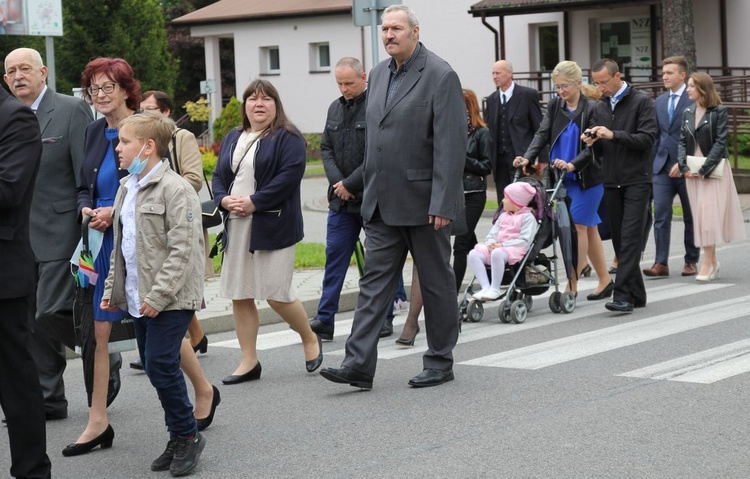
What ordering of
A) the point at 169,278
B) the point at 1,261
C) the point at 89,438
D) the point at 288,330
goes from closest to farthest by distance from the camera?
the point at 1,261 → the point at 169,278 → the point at 89,438 → the point at 288,330

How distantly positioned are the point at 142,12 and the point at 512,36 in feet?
40.8

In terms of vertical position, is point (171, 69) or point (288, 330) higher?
point (171, 69)

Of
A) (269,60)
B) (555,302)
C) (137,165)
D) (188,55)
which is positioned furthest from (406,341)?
(188,55)

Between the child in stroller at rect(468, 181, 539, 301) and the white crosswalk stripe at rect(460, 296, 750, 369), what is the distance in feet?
3.44

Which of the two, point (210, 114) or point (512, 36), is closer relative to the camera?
point (512, 36)

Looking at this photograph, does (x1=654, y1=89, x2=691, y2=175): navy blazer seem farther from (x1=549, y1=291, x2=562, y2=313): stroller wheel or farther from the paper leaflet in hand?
the paper leaflet in hand

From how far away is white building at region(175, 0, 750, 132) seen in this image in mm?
33594

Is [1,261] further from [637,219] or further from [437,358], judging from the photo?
[637,219]

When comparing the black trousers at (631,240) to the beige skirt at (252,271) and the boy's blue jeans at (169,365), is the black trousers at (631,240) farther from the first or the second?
the boy's blue jeans at (169,365)

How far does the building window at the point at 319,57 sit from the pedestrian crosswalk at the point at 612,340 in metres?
34.8

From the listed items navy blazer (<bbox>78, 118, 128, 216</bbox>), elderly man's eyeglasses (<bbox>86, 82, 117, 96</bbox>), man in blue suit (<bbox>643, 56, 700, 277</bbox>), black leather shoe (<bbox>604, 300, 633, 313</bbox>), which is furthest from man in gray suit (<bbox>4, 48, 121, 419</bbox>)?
man in blue suit (<bbox>643, 56, 700, 277</bbox>)

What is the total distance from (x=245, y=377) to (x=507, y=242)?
3.16 m

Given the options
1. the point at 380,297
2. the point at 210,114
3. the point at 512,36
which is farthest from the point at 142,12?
the point at 380,297

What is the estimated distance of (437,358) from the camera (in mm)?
7824
